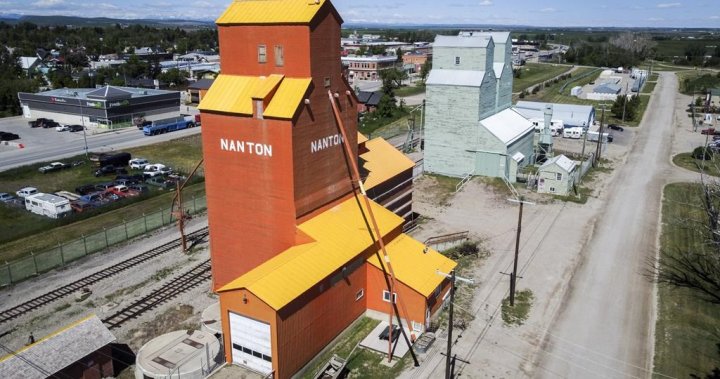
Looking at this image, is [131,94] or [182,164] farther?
[131,94]

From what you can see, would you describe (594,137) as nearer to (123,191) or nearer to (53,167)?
(123,191)

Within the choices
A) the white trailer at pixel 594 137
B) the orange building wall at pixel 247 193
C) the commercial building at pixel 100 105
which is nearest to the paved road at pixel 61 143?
the commercial building at pixel 100 105

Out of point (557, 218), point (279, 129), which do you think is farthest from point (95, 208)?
point (557, 218)

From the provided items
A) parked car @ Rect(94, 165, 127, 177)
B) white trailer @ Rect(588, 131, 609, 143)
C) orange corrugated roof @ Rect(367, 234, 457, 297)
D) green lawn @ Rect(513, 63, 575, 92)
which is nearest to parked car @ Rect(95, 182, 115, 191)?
parked car @ Rect(94, 165, 127, 177)

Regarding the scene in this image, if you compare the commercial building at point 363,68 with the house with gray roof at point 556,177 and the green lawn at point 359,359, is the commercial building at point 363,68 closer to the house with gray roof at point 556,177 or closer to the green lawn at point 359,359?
the house with gray roof at point 556,177

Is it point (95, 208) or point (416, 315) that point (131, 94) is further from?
point (416, 315)

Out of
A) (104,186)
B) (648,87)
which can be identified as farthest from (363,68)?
(104,186)
